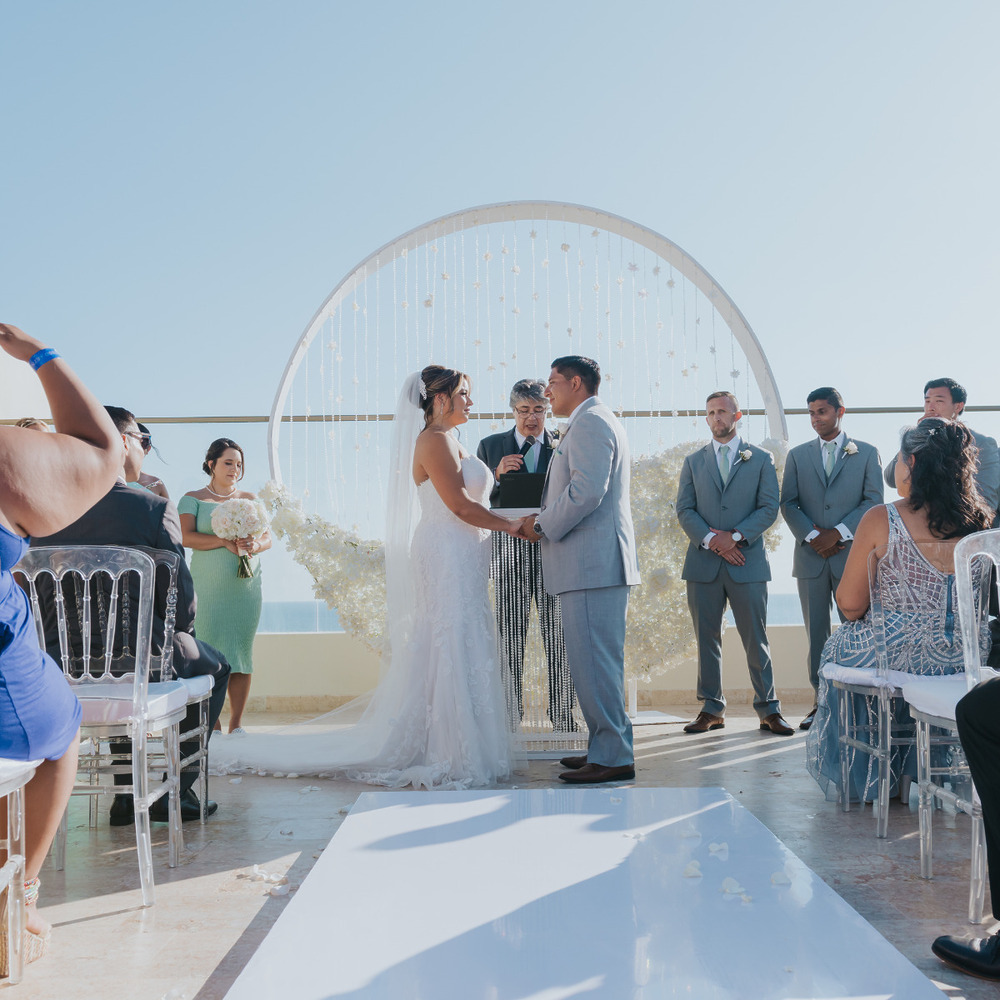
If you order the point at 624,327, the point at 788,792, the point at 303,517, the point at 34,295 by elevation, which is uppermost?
the point at 34,295

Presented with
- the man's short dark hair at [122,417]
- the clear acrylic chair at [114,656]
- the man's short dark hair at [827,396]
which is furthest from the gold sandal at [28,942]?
the man's short dark hair at [827,396]

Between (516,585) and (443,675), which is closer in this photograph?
(443,675)

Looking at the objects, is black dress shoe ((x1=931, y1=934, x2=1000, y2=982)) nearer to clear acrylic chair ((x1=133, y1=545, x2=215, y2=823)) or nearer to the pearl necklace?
clear acrylic chair ((x1=133, y1=545, x2=215, y2=823))

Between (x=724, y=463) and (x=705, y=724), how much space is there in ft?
4.33

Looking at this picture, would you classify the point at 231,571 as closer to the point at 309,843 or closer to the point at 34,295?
the point at 309,843

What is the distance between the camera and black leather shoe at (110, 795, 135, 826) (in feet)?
10.1

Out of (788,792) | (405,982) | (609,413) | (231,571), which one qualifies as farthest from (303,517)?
(405,982)

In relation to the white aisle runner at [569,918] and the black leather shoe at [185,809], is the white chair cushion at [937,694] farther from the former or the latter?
the black leather shoe at [185,809]

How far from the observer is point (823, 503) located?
14.9 feet

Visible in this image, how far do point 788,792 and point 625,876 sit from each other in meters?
1.55

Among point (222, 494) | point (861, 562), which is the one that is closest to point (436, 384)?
point (222, 494)

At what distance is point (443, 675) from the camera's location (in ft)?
11.4

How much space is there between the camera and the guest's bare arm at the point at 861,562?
2787mm

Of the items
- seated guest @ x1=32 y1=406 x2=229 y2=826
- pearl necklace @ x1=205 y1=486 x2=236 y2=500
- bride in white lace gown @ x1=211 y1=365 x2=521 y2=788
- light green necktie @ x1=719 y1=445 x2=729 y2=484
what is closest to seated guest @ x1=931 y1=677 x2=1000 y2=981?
bride in white lace gown @ x1=211 y1=365 x2=521 y2=788
